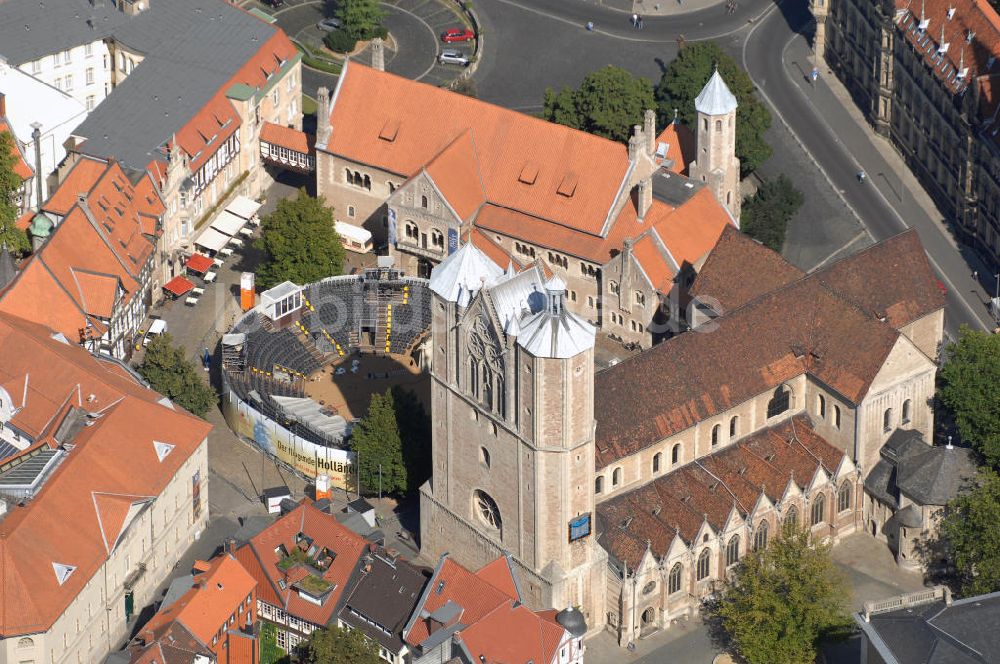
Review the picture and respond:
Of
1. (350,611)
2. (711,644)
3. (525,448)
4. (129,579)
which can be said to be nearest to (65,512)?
(129,579)

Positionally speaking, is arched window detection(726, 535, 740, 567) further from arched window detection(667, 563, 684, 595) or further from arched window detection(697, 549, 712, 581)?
arched window detection(667, 563, 684, 595)

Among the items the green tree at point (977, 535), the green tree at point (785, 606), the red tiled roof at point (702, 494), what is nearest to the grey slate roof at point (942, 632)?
the green tree at point (785, 606)

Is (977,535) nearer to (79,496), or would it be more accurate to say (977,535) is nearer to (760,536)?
(760,536)

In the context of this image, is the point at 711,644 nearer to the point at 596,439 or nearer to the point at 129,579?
the point at 596,439

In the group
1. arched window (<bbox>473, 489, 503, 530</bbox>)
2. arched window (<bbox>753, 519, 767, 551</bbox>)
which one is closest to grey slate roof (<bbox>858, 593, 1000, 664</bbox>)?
arched window (<bbox>753, 519, 767, 551</bbox>)

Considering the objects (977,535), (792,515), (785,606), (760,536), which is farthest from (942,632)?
(792,515)

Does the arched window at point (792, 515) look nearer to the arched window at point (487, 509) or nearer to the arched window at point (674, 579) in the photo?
the arched window at point (674, 579)
